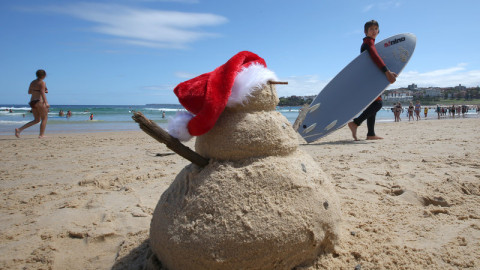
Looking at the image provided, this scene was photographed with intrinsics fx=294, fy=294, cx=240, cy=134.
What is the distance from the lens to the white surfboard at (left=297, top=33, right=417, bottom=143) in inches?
239

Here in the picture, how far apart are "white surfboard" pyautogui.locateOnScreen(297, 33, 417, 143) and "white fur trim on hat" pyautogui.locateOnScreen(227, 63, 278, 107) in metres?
4.36

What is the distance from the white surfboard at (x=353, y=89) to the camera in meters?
6.06

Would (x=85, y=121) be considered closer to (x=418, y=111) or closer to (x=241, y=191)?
(x=241, y=191)

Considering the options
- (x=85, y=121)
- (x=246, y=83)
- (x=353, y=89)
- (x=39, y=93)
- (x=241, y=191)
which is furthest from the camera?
(x=85, y=121)

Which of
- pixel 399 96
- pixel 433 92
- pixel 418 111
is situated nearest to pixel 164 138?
pixel 418 111

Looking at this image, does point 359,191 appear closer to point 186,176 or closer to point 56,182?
point 186,176

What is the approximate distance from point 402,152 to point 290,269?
13.8 feet

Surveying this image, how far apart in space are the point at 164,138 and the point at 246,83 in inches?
22.6

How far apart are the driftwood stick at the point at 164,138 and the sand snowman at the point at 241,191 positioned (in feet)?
0.16

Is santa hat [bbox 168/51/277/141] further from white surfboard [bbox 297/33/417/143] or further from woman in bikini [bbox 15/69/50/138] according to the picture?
woman in bikini [bbox 15/69/50/138]

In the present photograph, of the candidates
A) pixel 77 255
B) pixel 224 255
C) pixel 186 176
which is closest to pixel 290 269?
pixel 224 255

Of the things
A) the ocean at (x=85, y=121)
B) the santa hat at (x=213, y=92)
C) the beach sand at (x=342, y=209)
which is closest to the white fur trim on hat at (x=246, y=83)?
the santa hat at (x=213, y=92)

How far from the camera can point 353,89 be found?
20.3 ft

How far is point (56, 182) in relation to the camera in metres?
3.93
